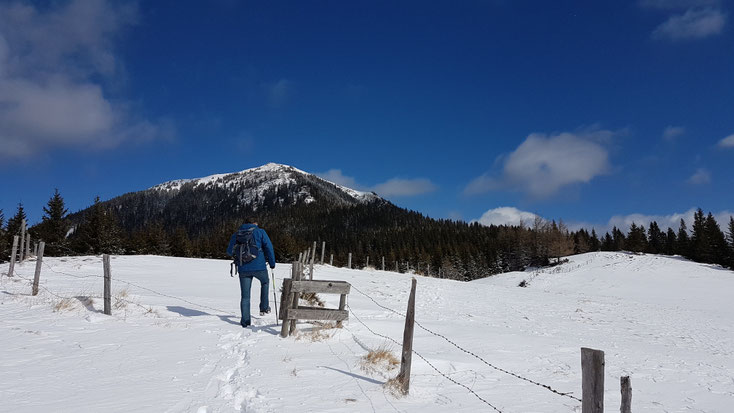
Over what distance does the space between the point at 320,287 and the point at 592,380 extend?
5.85 m

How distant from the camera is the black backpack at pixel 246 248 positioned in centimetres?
863

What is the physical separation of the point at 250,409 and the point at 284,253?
60.5 m

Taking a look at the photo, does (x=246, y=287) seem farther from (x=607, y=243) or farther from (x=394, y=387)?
(x=607, y=243)

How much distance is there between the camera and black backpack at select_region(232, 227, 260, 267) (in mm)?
8633

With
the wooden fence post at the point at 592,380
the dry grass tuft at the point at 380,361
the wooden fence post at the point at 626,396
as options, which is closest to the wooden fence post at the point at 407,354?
the dry grass tuft at the point at 380,361

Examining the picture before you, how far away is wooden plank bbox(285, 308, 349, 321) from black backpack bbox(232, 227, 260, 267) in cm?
173

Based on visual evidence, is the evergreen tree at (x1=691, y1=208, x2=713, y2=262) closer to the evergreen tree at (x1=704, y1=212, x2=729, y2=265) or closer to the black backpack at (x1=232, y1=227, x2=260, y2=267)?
the evergreen tree at (x1=704, y1=212, x2=729, y2=265)

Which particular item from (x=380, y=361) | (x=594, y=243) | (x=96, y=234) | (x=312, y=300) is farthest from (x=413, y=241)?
(x=380, y=361)

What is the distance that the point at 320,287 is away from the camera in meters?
8.10

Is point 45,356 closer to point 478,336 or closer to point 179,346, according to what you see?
point 179,346

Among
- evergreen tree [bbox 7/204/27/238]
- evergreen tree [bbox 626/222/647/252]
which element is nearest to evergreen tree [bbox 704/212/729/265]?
evergreen tree [bbox 626/222/647/252]

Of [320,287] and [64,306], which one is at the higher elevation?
[320,287]

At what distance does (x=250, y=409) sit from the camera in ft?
12.9

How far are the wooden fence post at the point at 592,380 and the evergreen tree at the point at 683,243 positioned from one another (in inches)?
3324
